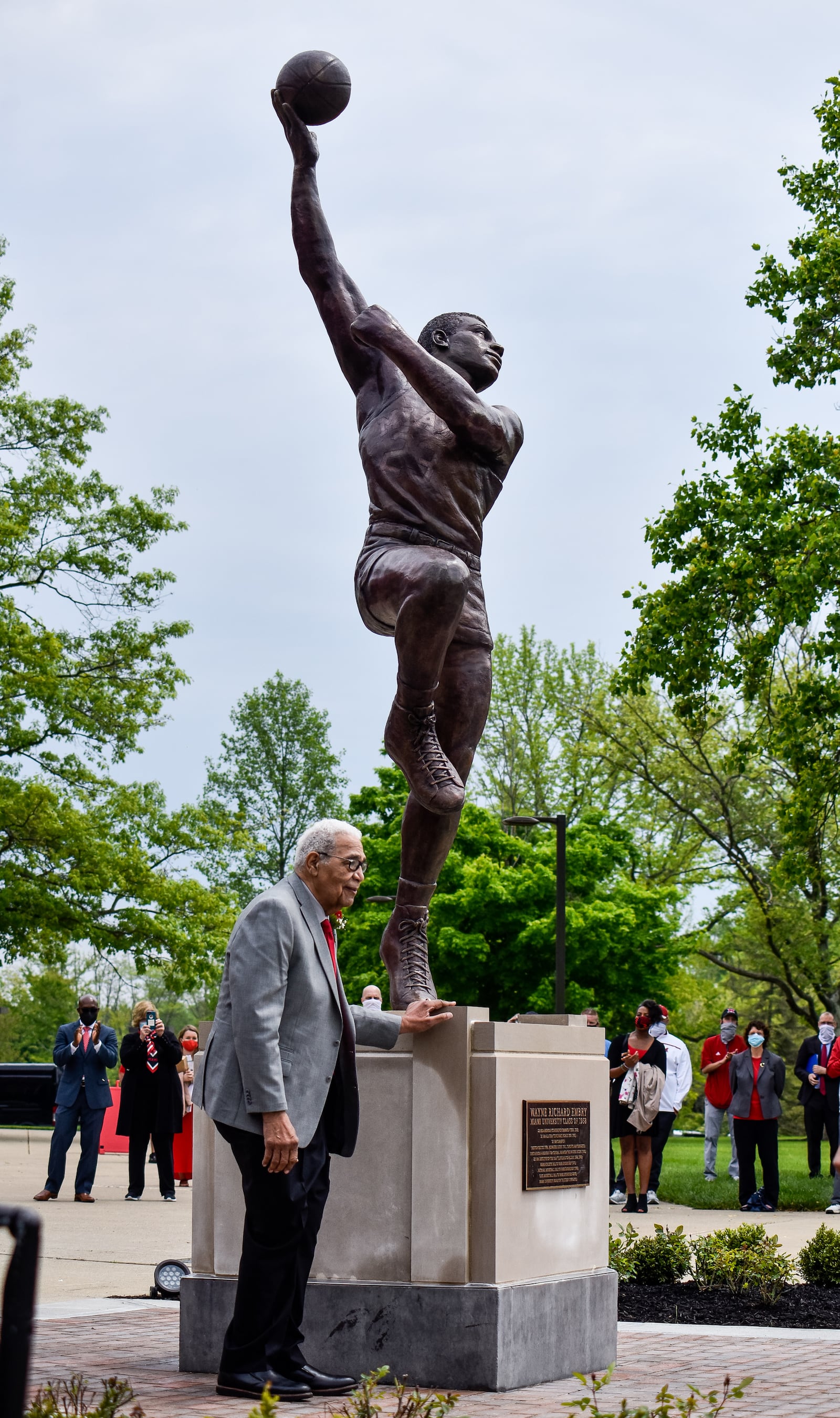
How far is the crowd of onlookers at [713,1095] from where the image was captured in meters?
15.3

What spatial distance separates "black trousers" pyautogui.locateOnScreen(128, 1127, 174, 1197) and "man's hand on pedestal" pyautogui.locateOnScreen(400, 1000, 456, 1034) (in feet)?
36.3

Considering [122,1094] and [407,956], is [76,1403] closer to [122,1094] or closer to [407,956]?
[407,956]

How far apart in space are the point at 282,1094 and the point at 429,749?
1807 mm

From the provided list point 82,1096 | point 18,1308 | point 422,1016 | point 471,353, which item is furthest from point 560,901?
point 18,1308

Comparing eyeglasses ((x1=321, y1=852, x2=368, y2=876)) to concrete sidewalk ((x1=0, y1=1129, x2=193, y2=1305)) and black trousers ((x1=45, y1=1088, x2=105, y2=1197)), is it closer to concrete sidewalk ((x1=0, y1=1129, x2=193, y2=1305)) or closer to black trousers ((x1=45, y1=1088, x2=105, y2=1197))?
concrete sidewalk ((x1=0, y1=1129, x2=193, y2=1305))

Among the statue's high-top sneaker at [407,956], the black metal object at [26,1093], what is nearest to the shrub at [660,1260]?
the statue's high-top sneaker at [407,956]

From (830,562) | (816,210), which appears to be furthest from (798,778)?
(816,210)

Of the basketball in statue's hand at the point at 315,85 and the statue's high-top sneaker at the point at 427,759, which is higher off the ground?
the basketball in statue's hand at the point at 315,85

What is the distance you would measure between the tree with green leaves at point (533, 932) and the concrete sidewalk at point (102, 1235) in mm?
16602

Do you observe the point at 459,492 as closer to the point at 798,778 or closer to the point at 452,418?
the point at 452,418

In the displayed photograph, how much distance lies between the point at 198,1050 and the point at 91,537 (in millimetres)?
23043

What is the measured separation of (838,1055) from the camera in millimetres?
16453

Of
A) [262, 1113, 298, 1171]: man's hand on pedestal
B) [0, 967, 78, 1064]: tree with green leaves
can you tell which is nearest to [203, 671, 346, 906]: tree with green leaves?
[0, 967, 78, 1064]: tree with green leaves

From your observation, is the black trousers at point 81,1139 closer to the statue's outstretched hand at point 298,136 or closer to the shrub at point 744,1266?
the shrub at point 744,1266
